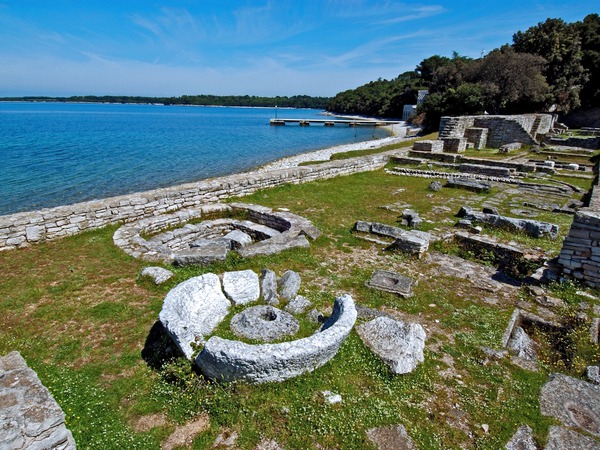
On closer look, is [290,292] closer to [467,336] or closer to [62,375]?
[467,336]

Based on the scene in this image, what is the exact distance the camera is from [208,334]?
14.4 feet

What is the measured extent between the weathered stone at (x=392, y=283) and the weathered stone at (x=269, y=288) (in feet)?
6.06

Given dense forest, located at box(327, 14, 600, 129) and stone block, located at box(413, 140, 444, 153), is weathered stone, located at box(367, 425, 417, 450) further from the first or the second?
dense forest, located at box(327, 14, 600, 129)

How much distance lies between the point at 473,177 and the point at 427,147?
539cm

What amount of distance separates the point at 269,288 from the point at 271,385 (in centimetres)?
192

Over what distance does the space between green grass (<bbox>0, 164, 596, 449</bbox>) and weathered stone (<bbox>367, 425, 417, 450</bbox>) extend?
0.09 m

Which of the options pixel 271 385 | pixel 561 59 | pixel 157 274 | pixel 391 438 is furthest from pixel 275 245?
pixel 561 59

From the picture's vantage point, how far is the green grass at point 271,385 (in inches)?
135

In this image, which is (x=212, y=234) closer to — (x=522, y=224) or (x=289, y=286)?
(x=289, y=286)

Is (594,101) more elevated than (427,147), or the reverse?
(594,101)

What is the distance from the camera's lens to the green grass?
342cm

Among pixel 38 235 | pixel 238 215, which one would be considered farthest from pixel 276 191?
pixel 38 235

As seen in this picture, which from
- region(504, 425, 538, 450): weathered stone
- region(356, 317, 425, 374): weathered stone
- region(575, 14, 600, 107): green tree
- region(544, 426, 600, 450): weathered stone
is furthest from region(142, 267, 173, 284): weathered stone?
region(575, 14, 600, 107): green tree

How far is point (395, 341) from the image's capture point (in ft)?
14.6
